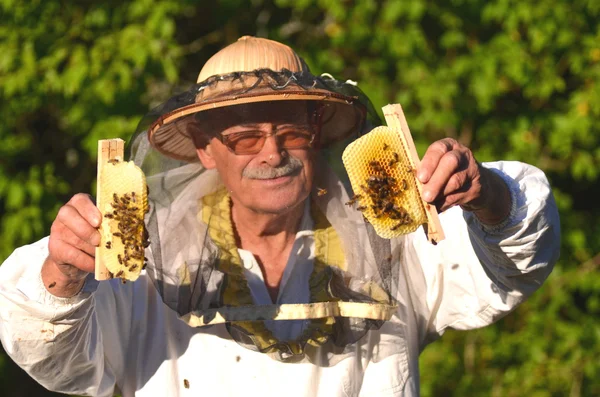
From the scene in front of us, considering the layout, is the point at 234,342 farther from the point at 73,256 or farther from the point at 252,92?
the point at 252,92

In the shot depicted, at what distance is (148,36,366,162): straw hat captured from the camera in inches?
91.9

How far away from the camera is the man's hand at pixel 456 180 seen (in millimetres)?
1962

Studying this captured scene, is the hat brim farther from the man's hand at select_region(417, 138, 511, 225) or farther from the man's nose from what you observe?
the man's hand at select_region(417, 138, 511, 225)

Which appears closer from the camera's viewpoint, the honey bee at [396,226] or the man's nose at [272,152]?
the honey bee at [396,226]

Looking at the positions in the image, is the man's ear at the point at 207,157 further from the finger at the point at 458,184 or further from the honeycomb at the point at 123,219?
the finger at the point at 458,184

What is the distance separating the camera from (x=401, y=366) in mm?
2484

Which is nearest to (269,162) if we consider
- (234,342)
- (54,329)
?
(234,342)

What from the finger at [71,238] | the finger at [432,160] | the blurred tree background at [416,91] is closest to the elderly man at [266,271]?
the finger at [71,238]

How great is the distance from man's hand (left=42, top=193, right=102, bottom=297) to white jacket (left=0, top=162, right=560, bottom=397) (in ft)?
0.33

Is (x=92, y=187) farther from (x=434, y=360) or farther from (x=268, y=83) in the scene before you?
(x=268, y=83)

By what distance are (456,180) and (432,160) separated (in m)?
0.07

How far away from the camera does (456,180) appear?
78.4 inches

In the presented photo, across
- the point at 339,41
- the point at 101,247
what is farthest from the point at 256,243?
the point at 339,41

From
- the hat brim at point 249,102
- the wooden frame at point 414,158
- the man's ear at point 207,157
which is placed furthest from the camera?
the man's ear at point 207,157
